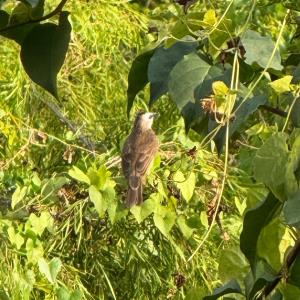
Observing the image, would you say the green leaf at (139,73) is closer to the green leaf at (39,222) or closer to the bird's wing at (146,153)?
the green leaf at (39,222)

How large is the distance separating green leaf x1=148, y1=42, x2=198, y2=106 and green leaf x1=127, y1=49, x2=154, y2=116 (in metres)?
0.03

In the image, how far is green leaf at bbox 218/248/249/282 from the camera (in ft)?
2.39

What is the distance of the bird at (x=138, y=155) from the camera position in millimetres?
2816

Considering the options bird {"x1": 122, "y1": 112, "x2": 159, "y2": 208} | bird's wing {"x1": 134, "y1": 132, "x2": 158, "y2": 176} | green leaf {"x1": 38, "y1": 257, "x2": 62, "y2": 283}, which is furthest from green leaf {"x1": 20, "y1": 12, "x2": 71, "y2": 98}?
bird's wing {"x1": 134, "y1": 132, "x2": 158, "y2": 176}

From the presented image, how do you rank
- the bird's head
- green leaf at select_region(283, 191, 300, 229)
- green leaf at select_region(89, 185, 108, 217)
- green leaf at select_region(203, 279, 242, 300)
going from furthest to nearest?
the bird's head, green leaf at select_region(89, 185, 108, 217), green leaf at select_region(203, 279, 242, 300), green leaf at select_region(283, 191, 300, 229)

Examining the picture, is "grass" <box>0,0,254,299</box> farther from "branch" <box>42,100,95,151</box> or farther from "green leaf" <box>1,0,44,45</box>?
"green leaf" <box>1,0,44,45</box>

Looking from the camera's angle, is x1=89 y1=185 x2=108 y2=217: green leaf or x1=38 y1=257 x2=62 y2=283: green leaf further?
x1=89 y1=185 x2=108 y2=217: green leaf

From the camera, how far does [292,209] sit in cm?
58

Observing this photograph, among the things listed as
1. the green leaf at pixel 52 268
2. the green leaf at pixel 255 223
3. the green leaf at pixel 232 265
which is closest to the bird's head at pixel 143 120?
the green leaf at pixel 52 268

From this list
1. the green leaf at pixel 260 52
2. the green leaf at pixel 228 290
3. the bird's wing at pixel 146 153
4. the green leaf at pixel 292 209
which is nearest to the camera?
the green leaf at pixel 292 209

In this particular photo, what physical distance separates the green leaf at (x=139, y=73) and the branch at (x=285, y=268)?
0.24m

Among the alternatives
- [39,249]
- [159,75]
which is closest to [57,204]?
[39,249]

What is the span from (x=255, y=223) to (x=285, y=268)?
3cm

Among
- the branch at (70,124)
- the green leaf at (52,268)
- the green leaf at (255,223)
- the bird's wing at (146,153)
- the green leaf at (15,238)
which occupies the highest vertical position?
the green leaf at (255,223)
